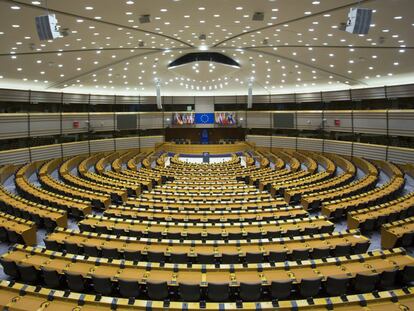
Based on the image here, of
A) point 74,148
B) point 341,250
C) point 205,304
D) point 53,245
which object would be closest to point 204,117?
point 74,148

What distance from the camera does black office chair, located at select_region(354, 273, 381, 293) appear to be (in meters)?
7.01

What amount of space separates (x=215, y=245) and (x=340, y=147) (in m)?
23.4

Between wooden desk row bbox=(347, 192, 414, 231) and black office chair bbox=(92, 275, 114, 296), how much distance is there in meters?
8.87

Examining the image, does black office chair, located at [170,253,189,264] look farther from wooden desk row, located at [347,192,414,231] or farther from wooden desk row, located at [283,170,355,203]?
wooden desk row, located at [283,170,355,203]

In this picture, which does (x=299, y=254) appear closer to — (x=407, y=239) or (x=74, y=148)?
(x=407, y=239)

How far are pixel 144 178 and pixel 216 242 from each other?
12.2 m

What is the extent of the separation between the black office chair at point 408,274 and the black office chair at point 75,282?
7.38m

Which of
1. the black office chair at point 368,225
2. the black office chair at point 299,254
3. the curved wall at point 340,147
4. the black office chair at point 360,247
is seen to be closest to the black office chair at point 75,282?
the black office chair at point 299,254

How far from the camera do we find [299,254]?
8508 mm

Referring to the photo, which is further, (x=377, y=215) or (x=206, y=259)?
(x=377, y=215)

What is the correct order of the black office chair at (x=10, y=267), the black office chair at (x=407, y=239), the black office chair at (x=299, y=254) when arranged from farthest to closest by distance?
the black office chair at (x=407, y=239), the black office chair at (x=299, y=254), the black office chair at (x=10, y=267)

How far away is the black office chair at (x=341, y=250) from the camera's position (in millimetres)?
8711

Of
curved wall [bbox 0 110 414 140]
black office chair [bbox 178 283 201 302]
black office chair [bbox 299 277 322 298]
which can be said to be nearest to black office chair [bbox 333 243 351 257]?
black office chair [bbox 299 277 322 298]

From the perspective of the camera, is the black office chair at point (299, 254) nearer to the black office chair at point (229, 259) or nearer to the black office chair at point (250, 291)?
the black office chair at point (229, 259)
